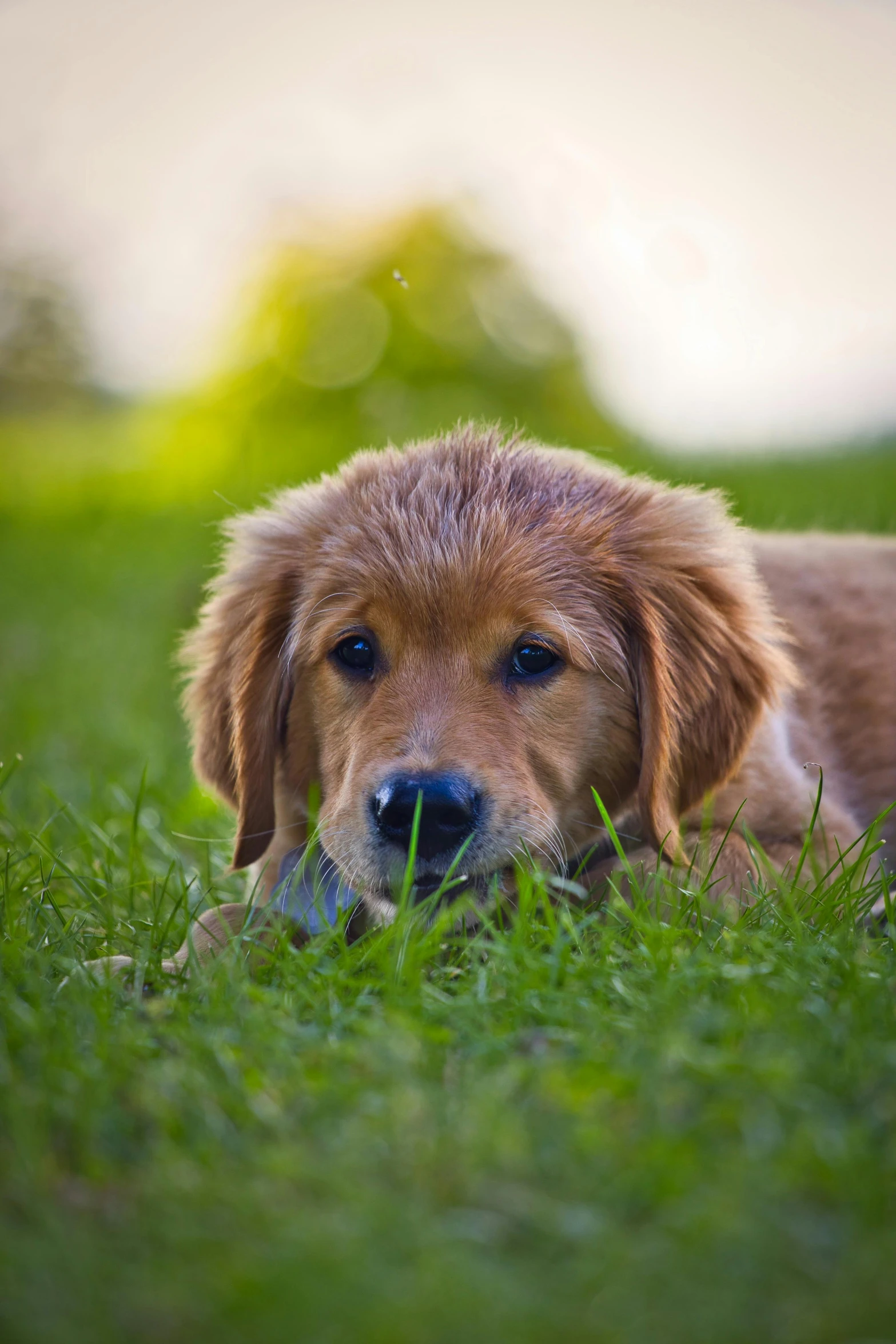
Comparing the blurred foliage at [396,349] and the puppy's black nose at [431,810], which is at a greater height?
the blurred foliage at [396,349]

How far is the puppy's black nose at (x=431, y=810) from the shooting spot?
8.50 ft

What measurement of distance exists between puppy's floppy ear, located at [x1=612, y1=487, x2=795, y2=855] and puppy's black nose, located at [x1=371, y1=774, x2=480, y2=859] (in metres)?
0.58

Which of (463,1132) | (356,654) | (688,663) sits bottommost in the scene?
(463,1132)

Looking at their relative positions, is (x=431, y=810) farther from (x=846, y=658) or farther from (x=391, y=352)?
(x=391, y=352)

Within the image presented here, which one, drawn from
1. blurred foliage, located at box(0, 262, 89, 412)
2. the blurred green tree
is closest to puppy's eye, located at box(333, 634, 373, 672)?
the blurred green tree

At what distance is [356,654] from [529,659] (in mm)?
467

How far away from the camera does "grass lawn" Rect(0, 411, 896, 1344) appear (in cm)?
138

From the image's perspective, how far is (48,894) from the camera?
3.01 metres

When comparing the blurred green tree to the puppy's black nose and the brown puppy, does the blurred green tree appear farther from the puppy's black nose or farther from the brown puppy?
the puppy's black nose

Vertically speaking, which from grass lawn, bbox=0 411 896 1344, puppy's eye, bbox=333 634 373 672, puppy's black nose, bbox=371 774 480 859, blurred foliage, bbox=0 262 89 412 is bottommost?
grass lawn, bbox=0 411 896 1344

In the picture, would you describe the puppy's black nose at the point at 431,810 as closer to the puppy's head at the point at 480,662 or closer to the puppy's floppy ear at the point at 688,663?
the puppy's head at the point at 480,662

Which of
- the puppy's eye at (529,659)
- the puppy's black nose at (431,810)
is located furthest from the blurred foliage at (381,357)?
the puppy's black nose at (431,810)

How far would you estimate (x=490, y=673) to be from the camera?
9.70 ft

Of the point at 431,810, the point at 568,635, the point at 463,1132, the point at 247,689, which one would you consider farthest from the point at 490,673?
the point at 463,1132
